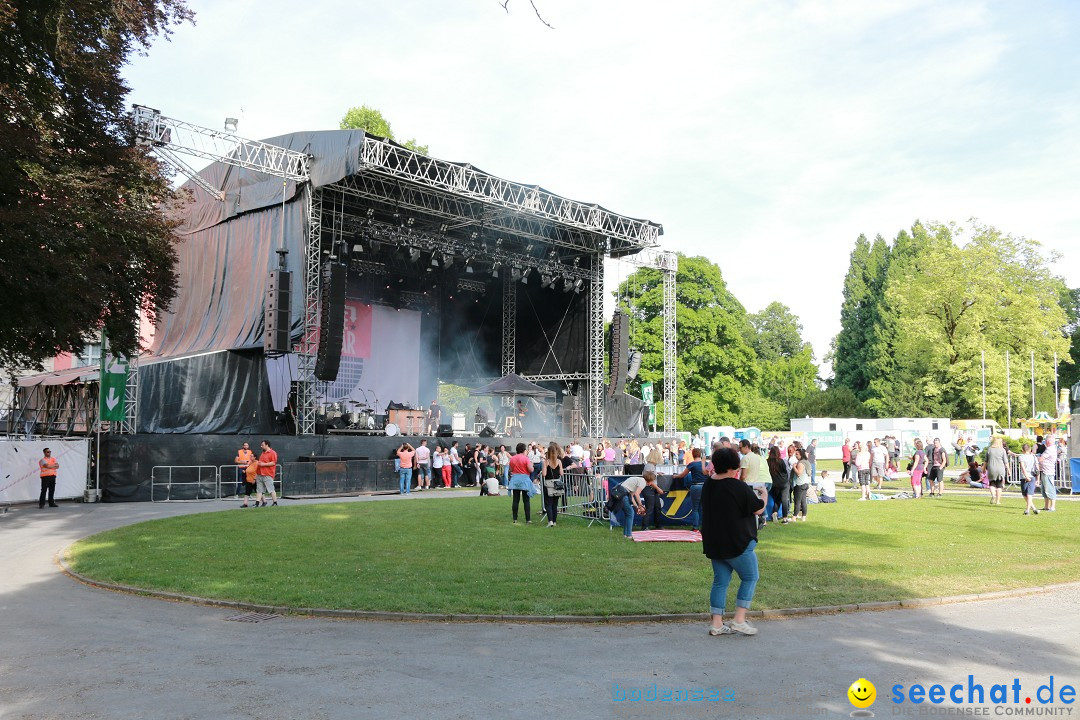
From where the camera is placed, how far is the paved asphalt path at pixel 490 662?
16.2ft

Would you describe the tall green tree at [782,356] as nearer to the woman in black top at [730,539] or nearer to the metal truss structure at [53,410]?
the metal truss structure at [53,410]

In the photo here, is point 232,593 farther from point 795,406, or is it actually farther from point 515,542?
point 795,406

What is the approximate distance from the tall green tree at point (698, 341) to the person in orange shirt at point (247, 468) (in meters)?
30.4

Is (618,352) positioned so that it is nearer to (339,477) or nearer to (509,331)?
(509,331)

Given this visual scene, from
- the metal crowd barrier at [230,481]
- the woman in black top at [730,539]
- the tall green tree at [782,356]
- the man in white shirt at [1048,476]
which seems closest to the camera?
the woman in black top at [730,539]

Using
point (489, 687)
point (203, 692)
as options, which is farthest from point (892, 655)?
point (203, 692)

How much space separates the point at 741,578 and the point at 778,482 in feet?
27.4

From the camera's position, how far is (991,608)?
7.61 metres

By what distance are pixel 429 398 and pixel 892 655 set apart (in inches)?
1229

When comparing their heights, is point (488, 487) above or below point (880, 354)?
below

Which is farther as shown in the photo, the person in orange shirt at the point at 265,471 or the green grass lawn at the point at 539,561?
the person in orange shirt at the point at 265,471

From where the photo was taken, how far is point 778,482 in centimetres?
1458

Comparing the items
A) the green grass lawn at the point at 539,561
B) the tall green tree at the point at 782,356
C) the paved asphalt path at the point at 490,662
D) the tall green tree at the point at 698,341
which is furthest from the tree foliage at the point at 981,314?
the paved asphalt path at the point at 490,662

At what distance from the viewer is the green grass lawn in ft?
26.3
